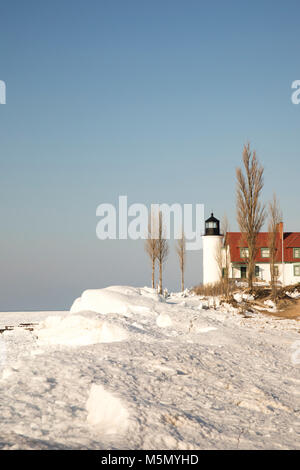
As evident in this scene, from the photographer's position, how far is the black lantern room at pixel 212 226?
1316 inches

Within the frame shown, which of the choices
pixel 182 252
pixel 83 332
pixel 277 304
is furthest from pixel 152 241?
pixel 83 332

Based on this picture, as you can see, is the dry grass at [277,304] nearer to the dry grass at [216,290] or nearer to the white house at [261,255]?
the dry grass at [216,290]

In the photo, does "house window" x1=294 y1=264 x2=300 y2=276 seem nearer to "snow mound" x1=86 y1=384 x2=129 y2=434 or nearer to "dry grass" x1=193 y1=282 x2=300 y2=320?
"dry grass" x1=193 y1=282 x2=300 y2=320

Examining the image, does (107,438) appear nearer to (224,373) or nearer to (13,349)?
(224,373)

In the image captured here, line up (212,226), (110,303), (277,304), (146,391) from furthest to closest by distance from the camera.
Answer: (212,226) < (277,304) < (110,303) < (146,391)

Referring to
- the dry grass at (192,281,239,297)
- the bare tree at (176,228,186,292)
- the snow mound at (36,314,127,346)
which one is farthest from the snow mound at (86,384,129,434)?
the bare tree at (176,228,186,292)

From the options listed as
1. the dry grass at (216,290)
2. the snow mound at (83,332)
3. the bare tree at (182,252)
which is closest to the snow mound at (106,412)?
the snow mound at (83,332)

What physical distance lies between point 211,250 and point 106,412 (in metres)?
29.5

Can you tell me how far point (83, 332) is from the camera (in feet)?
25.2

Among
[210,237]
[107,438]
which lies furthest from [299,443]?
[210,237]

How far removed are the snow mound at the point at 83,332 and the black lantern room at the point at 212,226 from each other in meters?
25.9

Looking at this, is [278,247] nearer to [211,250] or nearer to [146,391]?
[211,250]

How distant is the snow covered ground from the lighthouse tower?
954 inches

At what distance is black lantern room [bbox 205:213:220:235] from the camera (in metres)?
33.4
